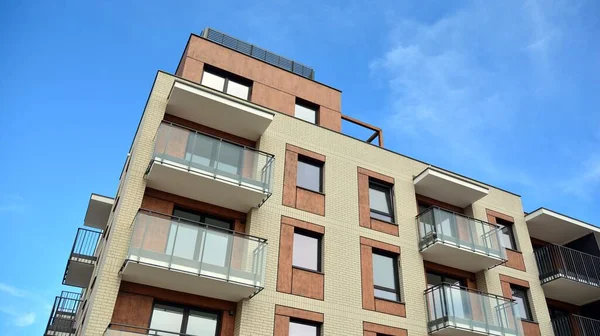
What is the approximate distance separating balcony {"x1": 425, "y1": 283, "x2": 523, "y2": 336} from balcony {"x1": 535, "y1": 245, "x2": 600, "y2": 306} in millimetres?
3713

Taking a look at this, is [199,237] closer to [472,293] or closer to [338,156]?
[338,156]

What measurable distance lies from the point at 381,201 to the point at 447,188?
2.63m

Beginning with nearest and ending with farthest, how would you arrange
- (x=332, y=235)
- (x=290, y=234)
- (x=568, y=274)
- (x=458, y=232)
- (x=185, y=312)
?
(x=185, y=312), (x=290, y=234), (x=332, y=235), (x=458, y=232), (x=568, y=274)

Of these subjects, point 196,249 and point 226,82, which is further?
point 226,82

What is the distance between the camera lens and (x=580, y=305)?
66.9ft

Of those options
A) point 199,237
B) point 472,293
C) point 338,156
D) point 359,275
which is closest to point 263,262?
point 199,237

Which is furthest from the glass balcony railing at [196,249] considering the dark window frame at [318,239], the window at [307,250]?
the dark window frame at [318,239]

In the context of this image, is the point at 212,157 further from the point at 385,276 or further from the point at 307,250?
the point at 385,276

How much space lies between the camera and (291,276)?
46.1 feet

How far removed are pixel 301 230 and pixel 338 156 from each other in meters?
3.31

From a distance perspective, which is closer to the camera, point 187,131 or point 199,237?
point 199,237

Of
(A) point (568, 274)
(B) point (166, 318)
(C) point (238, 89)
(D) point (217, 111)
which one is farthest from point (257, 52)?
(A) point (568, 274)

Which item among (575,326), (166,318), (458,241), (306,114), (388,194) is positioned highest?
(306,114)

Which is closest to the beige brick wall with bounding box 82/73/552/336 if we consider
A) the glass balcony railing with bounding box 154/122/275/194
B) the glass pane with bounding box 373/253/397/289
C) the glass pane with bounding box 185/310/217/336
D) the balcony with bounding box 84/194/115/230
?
the glass pane with bounding box 373/253/397/289
